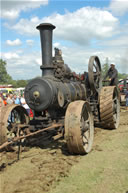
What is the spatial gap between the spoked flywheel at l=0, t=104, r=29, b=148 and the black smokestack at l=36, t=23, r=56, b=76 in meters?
1.10

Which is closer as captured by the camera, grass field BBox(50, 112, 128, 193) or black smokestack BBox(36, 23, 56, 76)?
grass field BBox(50, 112, 128, 193)

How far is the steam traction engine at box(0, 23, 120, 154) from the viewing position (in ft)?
13.1

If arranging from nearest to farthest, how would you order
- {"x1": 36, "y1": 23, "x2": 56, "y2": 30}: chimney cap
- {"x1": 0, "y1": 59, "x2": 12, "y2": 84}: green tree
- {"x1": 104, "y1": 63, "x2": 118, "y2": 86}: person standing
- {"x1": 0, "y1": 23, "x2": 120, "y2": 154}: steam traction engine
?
{"x1": 0, "y1": 23, "x2": 120, "y2": 154}: steam traction engine, {"x1": 36, "y1": 23, "x2": 56, "y2": 30}: chimney cap, {"x1": 104, "y1": 63, "x2": 118, "y2": 86}: person standing, {"x1": 0, "y1": 59, "x2": 12, "y2": 84}: green tree

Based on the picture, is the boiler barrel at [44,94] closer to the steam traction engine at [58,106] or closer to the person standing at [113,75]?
the steam traction engine at [58,106]

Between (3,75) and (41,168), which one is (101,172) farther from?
(3,75)

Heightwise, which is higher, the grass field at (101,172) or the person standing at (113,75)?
the person standing at (113,75)

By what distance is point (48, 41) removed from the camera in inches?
192

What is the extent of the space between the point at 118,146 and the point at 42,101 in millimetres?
1896

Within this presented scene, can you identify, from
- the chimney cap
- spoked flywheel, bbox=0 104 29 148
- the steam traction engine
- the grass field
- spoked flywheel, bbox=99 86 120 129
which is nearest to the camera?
the grass field

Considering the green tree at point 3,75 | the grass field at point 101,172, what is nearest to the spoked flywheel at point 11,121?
the grass field at point 101,172

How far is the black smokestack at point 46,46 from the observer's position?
15.9ft

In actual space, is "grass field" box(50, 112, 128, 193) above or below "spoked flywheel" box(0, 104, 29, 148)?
below

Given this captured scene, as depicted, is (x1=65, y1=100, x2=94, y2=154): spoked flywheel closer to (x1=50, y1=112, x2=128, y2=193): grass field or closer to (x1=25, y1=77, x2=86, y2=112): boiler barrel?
(x1=50, y1=112, x2=128, y2=193): grass field

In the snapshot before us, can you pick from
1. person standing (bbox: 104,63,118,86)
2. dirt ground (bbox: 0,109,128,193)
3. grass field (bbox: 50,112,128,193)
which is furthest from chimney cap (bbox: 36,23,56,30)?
person standing (bbox: 104,63,118,86)
